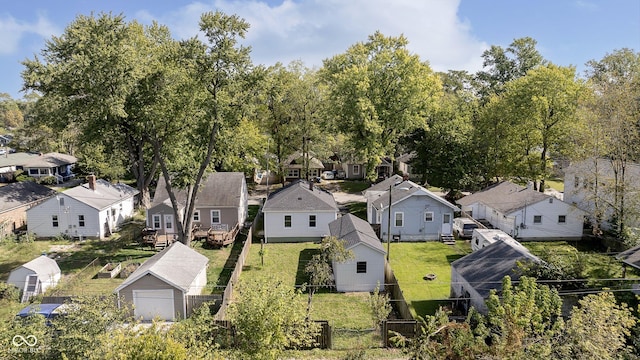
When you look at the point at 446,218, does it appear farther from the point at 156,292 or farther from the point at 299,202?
the point at 156,292

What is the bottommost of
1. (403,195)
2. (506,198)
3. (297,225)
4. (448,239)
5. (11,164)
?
(448,239)

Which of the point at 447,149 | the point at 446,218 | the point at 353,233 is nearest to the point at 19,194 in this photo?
the point at 353,233

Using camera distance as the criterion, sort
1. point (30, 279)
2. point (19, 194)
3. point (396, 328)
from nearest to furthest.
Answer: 1. point (396, 328)
2. point (30, 279)
3. point (19, 194)

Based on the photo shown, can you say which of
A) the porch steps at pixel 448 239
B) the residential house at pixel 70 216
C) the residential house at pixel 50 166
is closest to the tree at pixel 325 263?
the porch steps at pixel 448 239

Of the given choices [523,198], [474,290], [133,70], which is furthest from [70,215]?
[523,198]

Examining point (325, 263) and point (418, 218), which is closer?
point (325, 263)

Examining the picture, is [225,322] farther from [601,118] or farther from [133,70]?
[601,118]
